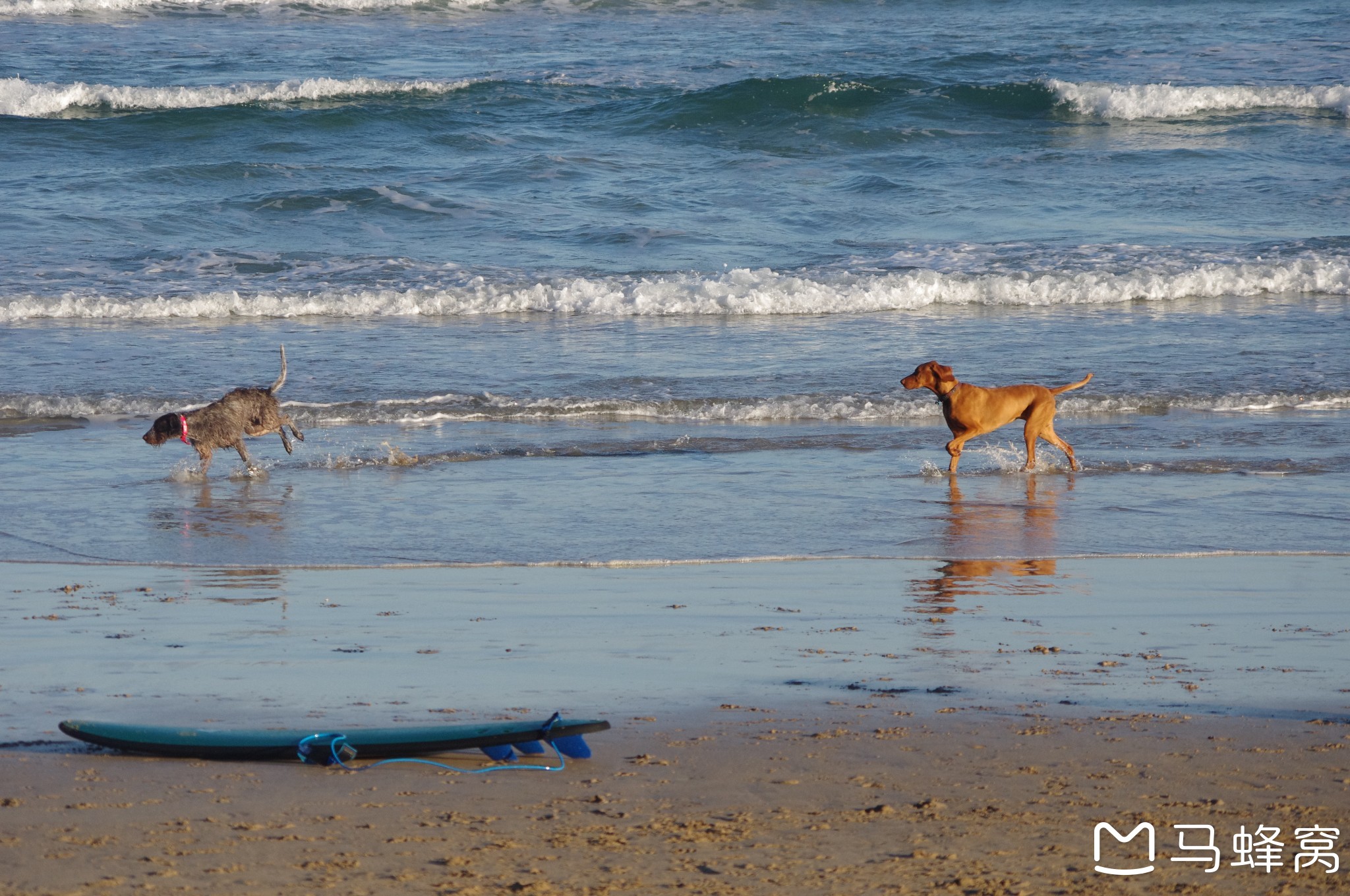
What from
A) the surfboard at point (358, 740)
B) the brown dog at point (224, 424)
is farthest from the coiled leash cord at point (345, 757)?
the brown dog at point (224, 424)

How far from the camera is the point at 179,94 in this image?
892 inches

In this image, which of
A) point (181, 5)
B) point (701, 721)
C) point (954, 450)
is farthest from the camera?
point (181, 5)

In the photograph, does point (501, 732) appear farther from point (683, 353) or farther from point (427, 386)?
point (683, 353)

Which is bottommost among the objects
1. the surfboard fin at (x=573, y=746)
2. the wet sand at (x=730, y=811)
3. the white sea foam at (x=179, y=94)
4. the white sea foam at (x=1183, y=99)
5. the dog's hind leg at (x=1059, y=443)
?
the wet sand at (x=730, y=811)

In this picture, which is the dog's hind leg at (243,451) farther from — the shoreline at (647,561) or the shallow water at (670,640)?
the shallow water at (670,640)

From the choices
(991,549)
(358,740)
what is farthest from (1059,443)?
(358,740)

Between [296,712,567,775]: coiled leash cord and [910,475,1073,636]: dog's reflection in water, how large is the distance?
6.46 ft

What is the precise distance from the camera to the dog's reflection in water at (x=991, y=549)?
6.00 meters

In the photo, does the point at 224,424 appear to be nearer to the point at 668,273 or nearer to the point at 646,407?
the point at 646,407

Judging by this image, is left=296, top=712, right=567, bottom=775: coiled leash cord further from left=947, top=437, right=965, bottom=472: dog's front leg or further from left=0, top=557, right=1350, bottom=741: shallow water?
left=947, top=437, right=965, bottom=472: dog's front leg

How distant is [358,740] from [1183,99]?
2153 centimetres

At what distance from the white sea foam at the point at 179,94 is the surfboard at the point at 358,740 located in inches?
780

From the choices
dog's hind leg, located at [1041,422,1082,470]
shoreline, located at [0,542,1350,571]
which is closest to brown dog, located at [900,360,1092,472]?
dog's hind leg, located at [1041,422,1082,470]

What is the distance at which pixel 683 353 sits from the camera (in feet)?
39.4
